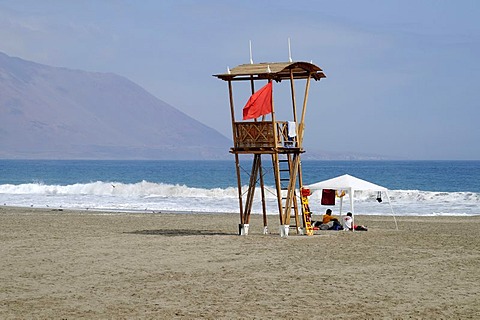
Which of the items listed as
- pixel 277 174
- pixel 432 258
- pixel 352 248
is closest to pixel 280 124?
pixel 277 174

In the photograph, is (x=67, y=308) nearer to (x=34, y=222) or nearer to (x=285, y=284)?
(x=285, y=284)

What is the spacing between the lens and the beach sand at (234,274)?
10594 mm

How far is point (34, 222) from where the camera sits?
978 inches

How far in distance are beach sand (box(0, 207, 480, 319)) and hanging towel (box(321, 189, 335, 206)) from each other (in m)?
1.87

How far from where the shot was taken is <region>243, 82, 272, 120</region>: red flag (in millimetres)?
19828

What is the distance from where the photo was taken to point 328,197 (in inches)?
943

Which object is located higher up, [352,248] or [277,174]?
[277,174]

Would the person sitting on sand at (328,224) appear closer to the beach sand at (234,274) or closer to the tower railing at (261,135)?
the beach sand at (234,274)

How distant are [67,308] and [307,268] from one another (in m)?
5.02

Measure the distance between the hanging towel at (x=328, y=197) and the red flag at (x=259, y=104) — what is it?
15.7ft

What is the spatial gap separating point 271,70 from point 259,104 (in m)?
0.89

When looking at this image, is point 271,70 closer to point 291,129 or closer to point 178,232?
point 291,129

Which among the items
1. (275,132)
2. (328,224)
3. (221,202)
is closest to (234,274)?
(275,132)

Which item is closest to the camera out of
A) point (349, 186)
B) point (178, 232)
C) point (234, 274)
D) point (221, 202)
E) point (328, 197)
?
point (234, 274)
